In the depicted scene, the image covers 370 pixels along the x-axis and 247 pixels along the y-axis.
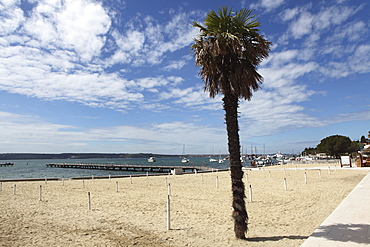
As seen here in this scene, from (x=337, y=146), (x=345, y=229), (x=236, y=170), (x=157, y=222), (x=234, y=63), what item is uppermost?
(x=234, y=63)

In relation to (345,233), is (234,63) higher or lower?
higher

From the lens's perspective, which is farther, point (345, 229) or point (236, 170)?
point (345, 229)

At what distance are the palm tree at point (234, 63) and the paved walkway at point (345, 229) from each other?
2.10 meters

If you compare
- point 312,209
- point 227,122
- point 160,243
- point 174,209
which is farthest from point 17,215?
point 312,209

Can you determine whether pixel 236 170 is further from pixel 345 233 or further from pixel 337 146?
pixel 337 146

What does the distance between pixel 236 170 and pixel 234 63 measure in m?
3.30

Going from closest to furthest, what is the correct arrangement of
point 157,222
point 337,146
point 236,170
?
point 236,170 → point 157,222 → point 337,146

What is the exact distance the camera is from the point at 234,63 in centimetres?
807

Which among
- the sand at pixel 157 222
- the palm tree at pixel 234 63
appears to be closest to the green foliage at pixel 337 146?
the sand at pixel 157 222

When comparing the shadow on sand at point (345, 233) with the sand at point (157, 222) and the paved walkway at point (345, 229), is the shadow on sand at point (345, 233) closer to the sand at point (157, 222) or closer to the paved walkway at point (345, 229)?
the paved walkway at point (345, 229)

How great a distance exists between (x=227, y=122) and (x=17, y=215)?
35.9ft

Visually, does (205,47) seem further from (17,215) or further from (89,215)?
(17,215)

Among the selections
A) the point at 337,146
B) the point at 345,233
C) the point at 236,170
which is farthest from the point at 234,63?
the point at 337,146

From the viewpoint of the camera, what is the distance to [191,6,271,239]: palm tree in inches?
301
